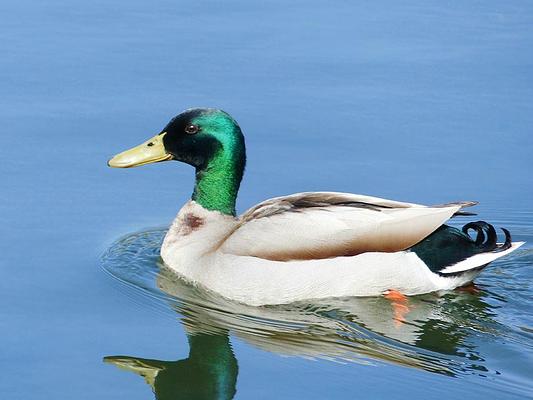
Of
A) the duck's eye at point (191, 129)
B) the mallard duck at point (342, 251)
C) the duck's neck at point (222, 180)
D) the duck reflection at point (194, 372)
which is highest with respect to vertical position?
the duck's eye at point (191, 129)

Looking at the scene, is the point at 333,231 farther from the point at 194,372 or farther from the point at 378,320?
the point at 194,372

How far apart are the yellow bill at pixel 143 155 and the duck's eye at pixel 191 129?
18 cm

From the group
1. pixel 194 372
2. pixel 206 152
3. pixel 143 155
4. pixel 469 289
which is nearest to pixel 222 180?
pixel 206 152

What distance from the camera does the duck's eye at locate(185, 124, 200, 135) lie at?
9148 mm

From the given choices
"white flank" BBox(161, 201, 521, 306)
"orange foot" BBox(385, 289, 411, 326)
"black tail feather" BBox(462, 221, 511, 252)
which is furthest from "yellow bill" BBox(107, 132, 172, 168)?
"black tail feather" BBox(462, 221, 511, 252)

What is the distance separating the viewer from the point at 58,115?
10.8 metres

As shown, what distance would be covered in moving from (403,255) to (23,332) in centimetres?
247

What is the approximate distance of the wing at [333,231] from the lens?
858 cm

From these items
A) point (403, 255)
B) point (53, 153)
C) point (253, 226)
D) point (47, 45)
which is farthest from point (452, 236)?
point (47, 45)

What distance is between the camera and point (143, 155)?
9211 millimetres

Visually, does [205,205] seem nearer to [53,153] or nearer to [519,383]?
[53,153]

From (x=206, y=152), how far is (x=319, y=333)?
1.75m

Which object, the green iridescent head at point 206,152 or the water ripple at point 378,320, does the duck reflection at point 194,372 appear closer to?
the water ripple at point 378,320

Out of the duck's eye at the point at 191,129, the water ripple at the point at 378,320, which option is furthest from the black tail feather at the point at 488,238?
the duck's eye at the point at 191,129
